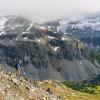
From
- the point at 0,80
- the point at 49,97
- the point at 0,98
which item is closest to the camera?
the point at 0,98

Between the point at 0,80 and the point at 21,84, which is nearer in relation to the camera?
the point at 0,80

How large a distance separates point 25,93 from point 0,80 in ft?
31.7

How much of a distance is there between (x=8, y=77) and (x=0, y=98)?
18.5 m

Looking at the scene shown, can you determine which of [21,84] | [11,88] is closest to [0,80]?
[11,88]

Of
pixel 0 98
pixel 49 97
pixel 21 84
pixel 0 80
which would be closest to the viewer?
pixel 0 98

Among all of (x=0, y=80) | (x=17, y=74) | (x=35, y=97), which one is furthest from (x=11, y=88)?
(x=17, y=74)

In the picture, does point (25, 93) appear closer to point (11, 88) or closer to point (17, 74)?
point (11, 88)

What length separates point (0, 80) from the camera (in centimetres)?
10694

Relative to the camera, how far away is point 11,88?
107062 mm

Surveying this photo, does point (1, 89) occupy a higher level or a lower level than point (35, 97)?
higher

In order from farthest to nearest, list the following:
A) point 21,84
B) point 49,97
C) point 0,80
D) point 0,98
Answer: point 49,97 → point 21,84 → point 0,80 → point 0,98

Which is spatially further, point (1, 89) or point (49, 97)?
point (49, 97)

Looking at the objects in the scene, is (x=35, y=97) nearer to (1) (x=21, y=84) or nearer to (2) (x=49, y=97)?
(1) (x=21, y=84)

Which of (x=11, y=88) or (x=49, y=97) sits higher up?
(x=11, y=88)
